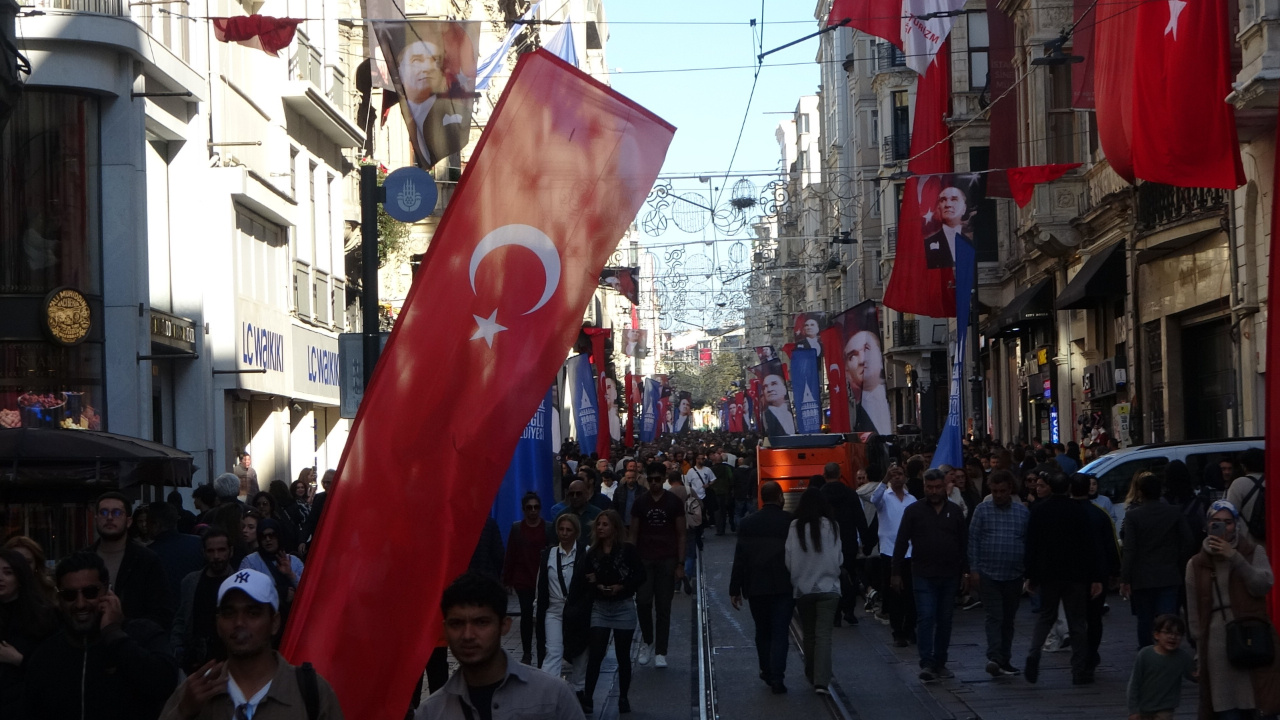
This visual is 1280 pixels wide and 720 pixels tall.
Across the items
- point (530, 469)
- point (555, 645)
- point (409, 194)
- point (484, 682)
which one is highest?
point (409, 194)

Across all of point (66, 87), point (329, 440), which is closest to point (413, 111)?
point (66, 87)

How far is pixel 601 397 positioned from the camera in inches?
→ 1544

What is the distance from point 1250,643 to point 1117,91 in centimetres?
945

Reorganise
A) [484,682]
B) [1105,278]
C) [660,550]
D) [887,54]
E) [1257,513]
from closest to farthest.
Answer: [484,682] → [1257,513] → [660,550] → [1105,278] → [887,54]

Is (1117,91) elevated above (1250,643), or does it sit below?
above

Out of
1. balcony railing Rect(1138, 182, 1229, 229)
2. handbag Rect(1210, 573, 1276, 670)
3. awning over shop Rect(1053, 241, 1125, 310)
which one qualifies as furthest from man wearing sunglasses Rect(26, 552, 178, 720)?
awning over shop Rect(1053, 241, 1125, 310)

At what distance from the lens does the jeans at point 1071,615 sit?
12.6 m

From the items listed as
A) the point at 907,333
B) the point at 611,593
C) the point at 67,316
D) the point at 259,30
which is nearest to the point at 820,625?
the point at 611,593

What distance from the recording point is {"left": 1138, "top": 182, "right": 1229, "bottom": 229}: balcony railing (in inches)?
944

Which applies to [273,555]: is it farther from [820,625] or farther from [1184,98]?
[1184,98]

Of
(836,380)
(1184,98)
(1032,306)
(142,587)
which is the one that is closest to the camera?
(142,587)

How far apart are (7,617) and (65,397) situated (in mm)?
14483

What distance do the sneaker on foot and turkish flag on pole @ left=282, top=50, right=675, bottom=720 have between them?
774cm

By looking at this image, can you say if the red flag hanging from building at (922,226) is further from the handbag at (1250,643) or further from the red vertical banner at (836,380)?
the handbag at (1250,643)
